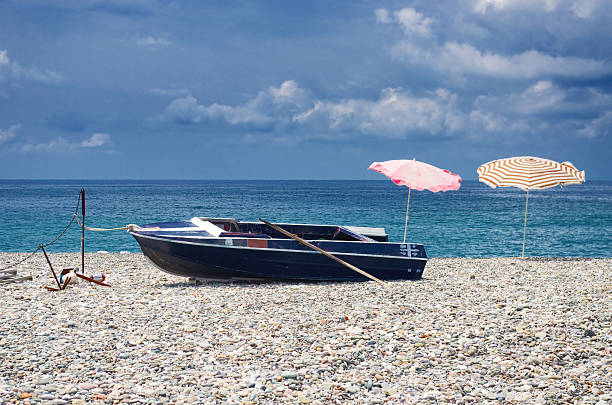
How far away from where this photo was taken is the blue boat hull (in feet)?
41.8

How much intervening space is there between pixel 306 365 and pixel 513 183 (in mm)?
12684

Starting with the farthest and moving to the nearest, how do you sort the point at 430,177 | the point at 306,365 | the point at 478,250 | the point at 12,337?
the point at 478,250
the point at 430,177
the point at 12,337
the point at 306,365

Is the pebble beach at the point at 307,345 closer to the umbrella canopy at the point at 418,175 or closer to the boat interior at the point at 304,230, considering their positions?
the boat interior at the point at 304,230

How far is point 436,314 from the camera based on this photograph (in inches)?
367

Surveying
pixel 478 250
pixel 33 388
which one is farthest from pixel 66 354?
pixel 478 250

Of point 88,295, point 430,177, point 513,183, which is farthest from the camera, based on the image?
point 513,183

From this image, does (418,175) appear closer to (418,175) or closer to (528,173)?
(418,175)

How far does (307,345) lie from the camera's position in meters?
7.82

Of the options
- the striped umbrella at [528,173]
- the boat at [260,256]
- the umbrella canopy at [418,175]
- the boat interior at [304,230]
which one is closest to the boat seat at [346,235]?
the boat interior at [304,230]

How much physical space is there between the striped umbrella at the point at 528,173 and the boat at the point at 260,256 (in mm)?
5682

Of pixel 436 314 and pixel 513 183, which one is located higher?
pixel 513 183

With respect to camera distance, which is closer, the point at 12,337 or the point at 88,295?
the point at 12,337

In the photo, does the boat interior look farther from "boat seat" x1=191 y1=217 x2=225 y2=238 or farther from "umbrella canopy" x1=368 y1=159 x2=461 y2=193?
"umbrella canopy" x1=368 y1=159 x2=461 y2=193

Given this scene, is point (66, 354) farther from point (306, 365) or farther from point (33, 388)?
point (306, 365)
